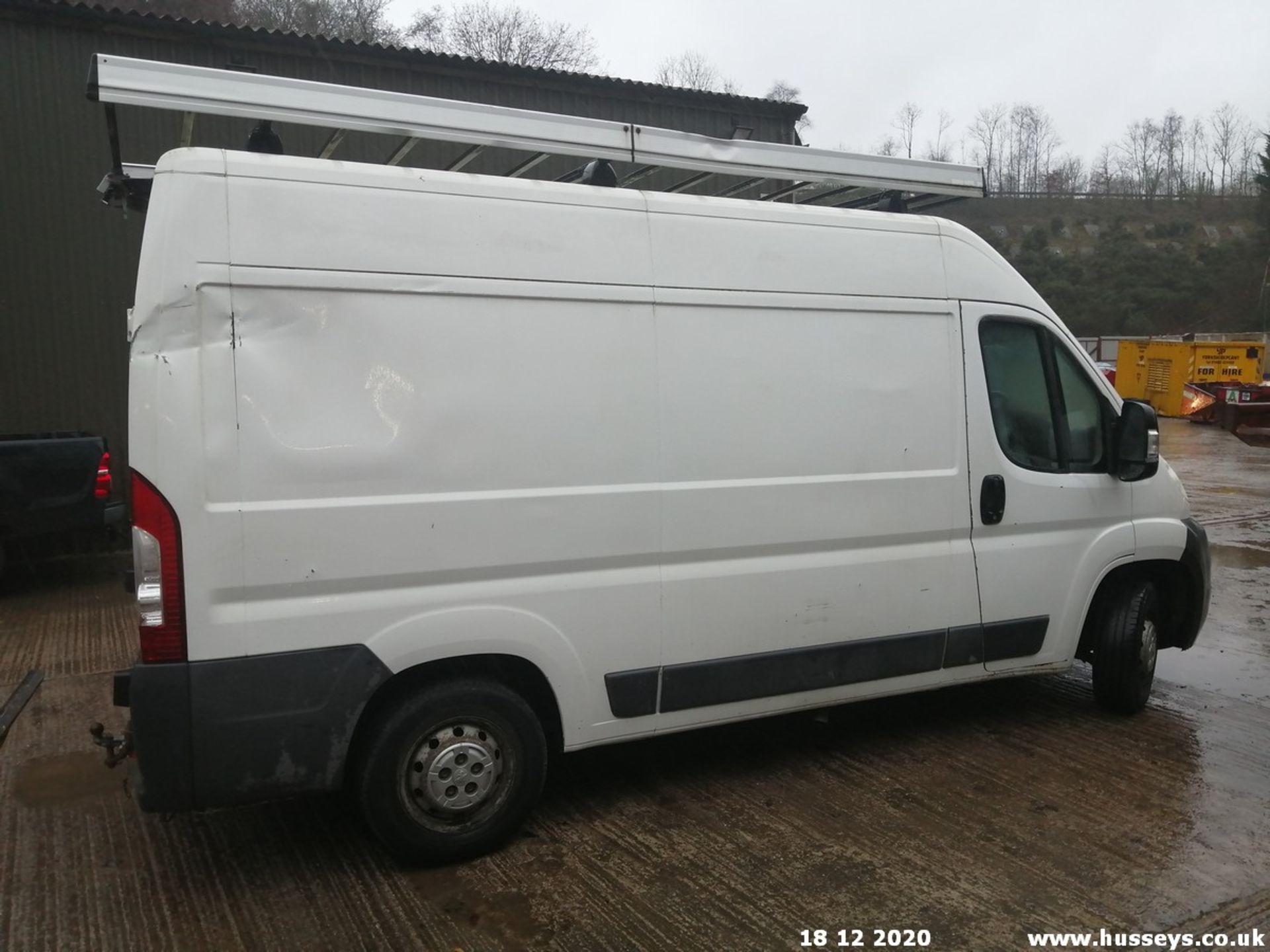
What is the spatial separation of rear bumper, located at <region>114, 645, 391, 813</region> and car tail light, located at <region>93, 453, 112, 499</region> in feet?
17.7

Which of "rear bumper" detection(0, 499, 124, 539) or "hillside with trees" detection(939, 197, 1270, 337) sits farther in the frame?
"hillside with trees" detection(939, 197, 1270, 337)

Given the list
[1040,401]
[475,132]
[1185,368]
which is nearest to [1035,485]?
[1040,401]

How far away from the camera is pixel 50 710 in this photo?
212 inches

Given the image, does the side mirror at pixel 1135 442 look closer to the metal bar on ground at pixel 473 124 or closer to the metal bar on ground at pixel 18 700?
the metal bar on ground at pixel 473 124

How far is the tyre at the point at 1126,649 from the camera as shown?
5074 mm

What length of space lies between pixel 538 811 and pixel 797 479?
5.54ft

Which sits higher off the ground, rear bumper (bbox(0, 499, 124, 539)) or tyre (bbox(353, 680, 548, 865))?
rear bumper (bbox(0, 499, 124, 539))

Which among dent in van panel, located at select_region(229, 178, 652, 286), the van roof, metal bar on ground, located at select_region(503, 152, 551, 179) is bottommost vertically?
dent in van panel, located at select_region(229, 178, 652, 286)

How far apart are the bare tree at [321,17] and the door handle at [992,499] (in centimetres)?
2251

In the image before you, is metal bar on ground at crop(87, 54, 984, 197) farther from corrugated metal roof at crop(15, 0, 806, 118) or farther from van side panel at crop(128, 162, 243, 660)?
corrugated metal roof at crop(15, 0, 806, 118)

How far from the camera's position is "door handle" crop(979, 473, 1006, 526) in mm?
4578

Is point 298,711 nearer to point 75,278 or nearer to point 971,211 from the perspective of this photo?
point 75,278

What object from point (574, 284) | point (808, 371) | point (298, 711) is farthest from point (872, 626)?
point (298, 711)
